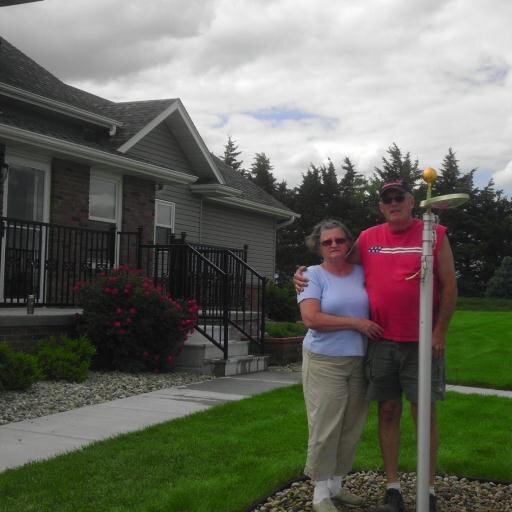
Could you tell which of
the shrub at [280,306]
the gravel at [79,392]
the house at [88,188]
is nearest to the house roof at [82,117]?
the house at [88,188]

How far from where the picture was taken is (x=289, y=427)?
6129mm

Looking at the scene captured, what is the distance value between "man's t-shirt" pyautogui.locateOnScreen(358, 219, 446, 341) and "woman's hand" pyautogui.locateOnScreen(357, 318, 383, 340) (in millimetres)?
51

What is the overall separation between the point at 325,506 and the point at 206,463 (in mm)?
1279

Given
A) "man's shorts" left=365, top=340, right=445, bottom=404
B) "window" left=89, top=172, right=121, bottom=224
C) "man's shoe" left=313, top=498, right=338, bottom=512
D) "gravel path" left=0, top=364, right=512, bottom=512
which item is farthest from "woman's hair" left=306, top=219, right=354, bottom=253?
"window" left=89, top=172, right=121, bottom=224

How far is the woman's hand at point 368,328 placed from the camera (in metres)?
3.78

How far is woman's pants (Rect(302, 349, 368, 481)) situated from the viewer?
3861mm

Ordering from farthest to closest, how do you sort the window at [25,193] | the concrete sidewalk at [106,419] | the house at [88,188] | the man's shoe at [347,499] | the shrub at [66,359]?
the window at [25,193], the house at [88,188], the shrub at [66,359], the concrete sidewalk at [106,419], the man's shoe at [347,499]

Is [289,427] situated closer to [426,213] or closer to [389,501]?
[389,501]

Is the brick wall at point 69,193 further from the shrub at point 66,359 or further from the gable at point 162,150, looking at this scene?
the shrub at point 66,359

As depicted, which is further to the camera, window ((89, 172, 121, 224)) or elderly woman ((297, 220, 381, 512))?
window ((89, 172, 121, 224))

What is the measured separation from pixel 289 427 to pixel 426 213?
3.26 meters

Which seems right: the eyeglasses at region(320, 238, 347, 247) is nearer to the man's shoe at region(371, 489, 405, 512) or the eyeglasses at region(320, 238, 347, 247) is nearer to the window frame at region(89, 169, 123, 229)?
Answer: the man's shoe at region(371, 489, 405, 512)

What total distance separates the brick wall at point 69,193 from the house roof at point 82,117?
17.5 inches

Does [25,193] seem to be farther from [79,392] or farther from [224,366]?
[79,392]
